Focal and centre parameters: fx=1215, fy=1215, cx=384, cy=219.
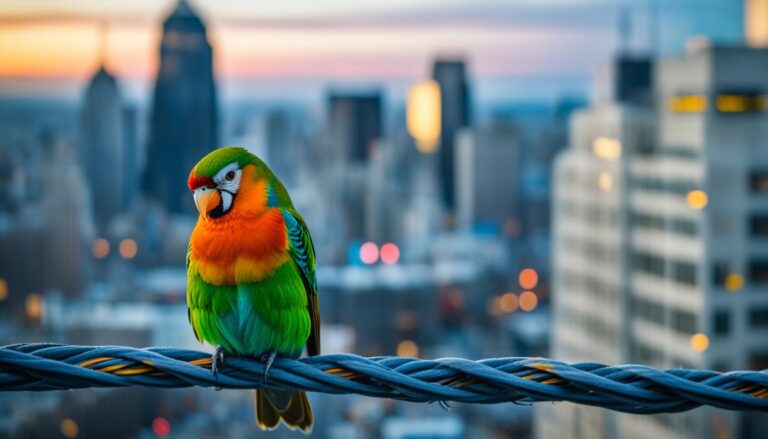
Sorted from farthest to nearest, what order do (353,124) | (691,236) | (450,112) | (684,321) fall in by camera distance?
(450,112)
(353,124)
(691,236)
(684,321)

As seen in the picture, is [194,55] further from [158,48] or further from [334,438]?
[334,438]

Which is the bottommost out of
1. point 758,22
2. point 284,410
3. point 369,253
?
point 369,253

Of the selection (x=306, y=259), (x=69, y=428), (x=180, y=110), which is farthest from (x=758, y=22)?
(x=180, y=110)

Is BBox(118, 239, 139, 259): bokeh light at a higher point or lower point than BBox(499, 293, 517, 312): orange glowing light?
higher

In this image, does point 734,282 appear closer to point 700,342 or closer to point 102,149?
point 700,342

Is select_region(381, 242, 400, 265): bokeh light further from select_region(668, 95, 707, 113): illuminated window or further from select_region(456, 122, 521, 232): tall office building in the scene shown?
select_region(668, 95, 707, 113): illuminated window

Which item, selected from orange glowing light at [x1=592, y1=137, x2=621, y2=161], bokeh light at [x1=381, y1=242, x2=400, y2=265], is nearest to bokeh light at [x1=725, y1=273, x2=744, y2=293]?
orange glowing light at [x1=592, y1=137, x2=621, y2=161]
